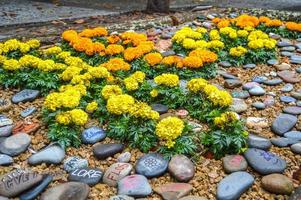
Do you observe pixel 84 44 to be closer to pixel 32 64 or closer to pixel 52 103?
pixel 32 64

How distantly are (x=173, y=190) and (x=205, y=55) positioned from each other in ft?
8.21

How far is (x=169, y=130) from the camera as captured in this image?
3.57 m

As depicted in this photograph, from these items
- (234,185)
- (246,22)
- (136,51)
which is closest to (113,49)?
(136,51)

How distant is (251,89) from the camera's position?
4871 mm

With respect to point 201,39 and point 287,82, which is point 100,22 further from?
point 287,82

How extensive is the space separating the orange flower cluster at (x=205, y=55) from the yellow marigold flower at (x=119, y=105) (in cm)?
158

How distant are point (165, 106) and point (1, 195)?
1886 mm

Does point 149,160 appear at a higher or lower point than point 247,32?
lower

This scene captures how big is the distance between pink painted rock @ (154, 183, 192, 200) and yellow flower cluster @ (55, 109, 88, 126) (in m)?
1.04

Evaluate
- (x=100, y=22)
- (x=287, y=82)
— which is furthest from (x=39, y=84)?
(x=100, y=22)

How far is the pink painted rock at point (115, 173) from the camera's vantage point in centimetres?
334

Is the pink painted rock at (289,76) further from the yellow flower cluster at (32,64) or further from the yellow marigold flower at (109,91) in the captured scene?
the yellow flower cluster at (32,64)

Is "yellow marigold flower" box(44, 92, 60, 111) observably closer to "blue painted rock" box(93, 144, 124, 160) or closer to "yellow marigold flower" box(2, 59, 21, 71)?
"blue painted rock" box(93, 144, 124, 160)

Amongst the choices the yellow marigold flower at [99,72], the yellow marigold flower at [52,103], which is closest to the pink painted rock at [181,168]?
the yellow marigold flower at [52,103]
